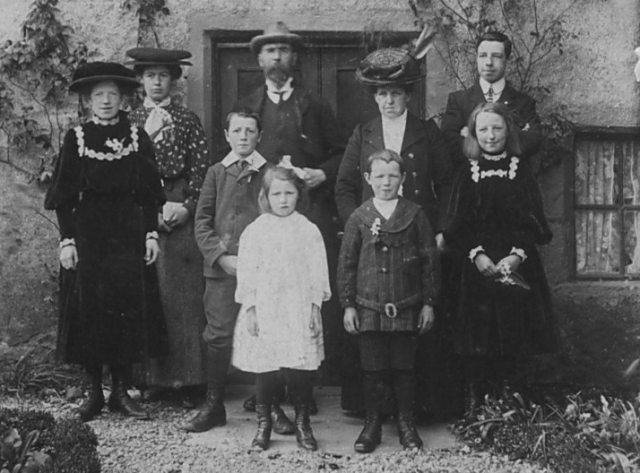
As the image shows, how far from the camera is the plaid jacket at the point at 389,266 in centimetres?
537

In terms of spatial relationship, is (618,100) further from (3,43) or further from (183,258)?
(3,43)

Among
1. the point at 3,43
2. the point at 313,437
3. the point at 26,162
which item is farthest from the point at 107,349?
the point at 3,43

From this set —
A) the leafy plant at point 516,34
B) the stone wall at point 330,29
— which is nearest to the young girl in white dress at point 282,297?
the stone wall at point 330,29

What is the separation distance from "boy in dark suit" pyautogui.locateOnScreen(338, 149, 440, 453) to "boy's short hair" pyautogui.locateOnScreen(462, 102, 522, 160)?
1.62 feet

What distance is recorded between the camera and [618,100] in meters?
7.11

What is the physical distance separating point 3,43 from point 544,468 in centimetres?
462

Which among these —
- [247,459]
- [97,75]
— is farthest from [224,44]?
[247,459]

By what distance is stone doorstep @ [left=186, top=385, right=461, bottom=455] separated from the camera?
546cm

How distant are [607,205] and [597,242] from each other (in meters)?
0.28

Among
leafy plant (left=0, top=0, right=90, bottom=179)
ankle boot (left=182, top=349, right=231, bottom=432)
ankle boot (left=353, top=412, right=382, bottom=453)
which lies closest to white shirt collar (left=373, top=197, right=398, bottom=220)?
ankle boot (left=353, top=412, right=382, bottom=453)

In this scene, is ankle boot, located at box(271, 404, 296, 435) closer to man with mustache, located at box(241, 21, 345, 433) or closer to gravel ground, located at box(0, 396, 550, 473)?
gravel ground, located at box(0, 396, 550, 473)

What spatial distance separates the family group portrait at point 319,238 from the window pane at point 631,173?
23 mm

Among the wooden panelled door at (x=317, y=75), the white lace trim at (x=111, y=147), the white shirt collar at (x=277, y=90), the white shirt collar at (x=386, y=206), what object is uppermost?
the wooden panelled door at (x=317, y=75)

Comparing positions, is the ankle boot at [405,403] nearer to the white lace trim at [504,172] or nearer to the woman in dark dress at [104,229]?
the white lace trim at [504,172]
